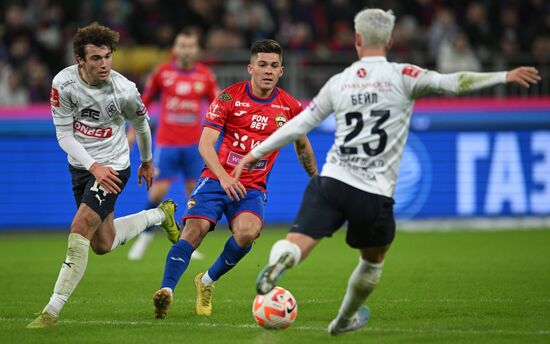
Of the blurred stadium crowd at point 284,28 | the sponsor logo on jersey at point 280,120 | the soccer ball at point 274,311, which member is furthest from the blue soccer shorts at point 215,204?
the blurred stadium crowd at point 284,28

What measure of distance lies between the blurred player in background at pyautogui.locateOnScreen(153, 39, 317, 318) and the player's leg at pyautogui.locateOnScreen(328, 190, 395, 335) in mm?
1576

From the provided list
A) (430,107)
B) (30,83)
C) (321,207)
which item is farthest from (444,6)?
(321,207)

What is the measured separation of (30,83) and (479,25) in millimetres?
8715

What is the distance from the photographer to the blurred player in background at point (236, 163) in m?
8.85

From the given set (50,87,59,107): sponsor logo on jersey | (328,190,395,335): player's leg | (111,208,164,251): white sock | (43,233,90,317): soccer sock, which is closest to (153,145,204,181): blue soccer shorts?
(111,208,164,251): white sock

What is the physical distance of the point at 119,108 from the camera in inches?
352

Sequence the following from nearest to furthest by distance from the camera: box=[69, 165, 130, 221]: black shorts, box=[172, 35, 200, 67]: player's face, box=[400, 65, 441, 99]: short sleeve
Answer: box=[400, 65, 441, 99]: short sleeve < box=[69, 165, 130, 221]: black shorts < box=[172, 35, 200, 67]: player's face

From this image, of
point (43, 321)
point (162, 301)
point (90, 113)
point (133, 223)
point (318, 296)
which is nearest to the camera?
point (43, 321)

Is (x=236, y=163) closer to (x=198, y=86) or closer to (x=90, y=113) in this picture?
(x=90, y=113)

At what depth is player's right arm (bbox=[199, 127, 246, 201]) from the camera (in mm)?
8203

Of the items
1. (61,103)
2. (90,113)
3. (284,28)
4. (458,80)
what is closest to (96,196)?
(90,113)

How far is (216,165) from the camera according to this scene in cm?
862

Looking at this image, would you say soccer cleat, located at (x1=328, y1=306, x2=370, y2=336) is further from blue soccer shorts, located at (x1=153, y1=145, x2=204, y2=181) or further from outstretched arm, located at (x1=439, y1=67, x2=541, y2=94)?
blue soccer shorts, located at (x1=153, y1=145, x2=204, y2=181)

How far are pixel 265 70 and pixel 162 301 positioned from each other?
2290 mm
